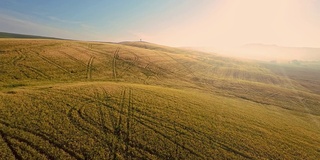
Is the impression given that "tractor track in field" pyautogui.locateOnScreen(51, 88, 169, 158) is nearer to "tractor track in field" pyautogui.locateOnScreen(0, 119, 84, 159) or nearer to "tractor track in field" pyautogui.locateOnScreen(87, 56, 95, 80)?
"tractor track in field" pyautogui.locateOnScreen(0, 119, 84, 159)

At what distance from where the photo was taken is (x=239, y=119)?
92.9ft

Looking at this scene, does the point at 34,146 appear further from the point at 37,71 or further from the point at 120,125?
the point at 37,71

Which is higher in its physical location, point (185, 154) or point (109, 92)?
point (109, 92)

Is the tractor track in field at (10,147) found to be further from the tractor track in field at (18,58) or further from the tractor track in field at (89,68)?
the tractor track in field at (18,58)

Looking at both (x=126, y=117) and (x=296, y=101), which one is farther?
(x=296, y=101)

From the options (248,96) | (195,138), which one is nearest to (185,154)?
Answer: (195,138)

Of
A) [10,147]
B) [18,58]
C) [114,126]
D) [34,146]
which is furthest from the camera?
[18,58]

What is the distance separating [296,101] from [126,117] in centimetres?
4699

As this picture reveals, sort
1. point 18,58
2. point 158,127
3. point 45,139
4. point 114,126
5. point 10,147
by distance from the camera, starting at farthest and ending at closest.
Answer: point 18,58, point 158,127, point 114,126, point 45,139, point 10,147

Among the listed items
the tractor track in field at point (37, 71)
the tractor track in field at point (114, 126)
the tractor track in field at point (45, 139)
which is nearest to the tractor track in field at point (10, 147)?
the tractor track in field at point (45, 139)

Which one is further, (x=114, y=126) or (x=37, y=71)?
(x=37, y=71)

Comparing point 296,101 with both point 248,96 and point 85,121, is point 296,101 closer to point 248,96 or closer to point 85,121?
point 248,96

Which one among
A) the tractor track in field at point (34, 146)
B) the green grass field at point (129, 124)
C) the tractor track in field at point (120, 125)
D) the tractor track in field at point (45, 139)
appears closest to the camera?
the tractor track in field at point (34, 146)

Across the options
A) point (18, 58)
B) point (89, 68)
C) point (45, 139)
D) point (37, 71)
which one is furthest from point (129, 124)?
point (18, 58)
